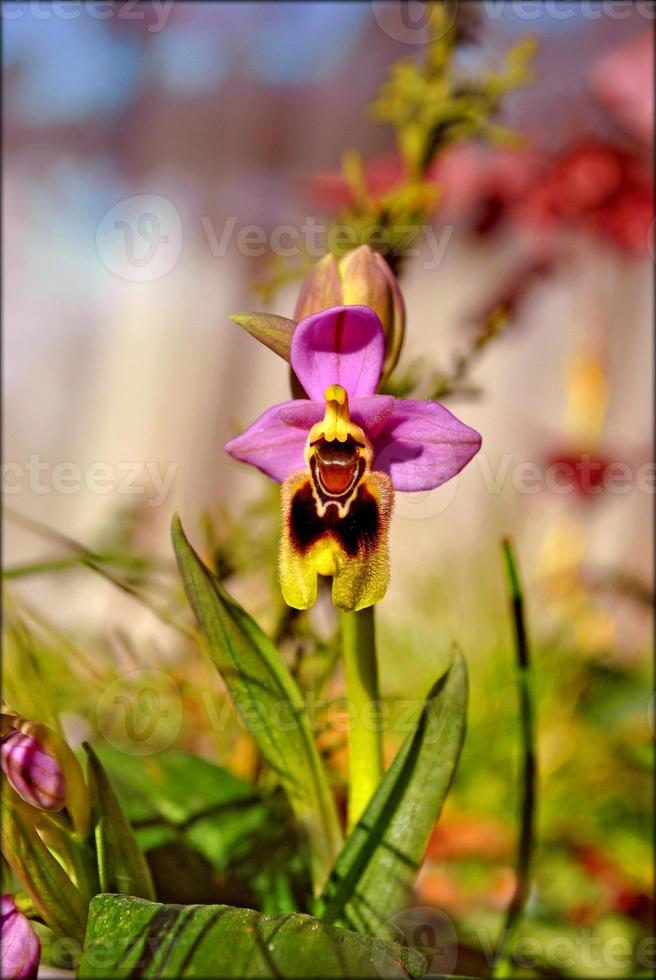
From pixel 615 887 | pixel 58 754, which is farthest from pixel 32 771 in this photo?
pixel 615 887

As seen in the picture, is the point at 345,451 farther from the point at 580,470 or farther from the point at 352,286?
the point at 580,470

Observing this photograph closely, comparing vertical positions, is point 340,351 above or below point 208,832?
above

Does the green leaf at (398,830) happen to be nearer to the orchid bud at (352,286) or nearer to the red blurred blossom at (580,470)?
the orchid bud at (352,286)

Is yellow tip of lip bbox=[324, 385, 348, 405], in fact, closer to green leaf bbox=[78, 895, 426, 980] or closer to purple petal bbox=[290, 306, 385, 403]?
purple petal bbox=[290, 306, 385, 403]

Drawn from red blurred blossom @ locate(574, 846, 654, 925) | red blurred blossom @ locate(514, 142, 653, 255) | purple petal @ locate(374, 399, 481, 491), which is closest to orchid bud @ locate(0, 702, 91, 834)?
purple petal @ locate(374, 399, 481, 491)

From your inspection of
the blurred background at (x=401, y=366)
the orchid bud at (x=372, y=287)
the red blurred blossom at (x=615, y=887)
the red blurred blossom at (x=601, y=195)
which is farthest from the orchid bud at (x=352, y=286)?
the red blurred blossom at (x=601, y=195)

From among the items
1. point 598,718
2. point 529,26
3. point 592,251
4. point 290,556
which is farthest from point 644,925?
point 529,26

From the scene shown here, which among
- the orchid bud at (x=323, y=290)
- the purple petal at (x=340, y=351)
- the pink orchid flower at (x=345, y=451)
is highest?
the orchid bud at (x=323, y=290)
